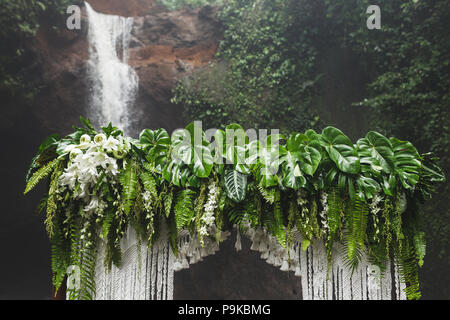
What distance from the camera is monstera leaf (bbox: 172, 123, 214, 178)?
4.85 ft

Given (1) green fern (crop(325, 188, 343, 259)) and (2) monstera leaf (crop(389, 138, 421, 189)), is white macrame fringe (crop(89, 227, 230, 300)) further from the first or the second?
(2) monstera leaf (crop(389, 138, 421, 189))

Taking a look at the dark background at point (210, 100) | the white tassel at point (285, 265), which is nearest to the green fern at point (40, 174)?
the white tassel at point (285, 265)

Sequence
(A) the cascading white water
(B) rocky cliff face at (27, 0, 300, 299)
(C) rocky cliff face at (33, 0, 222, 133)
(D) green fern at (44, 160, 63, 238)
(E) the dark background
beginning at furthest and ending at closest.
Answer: (A) the cascading white water < (C) rocky cliff face at (33, 0, 222, 133) < (B) rocky cliff face at (27, 0, 300, 299) < (E) the dark background < (D) green fern at (44, 160, 63, 238)

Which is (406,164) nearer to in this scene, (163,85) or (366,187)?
(366,187)

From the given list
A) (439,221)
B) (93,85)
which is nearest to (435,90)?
(439,221)

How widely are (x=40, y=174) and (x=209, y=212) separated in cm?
78

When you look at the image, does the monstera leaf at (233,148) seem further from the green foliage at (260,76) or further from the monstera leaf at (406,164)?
the green foliage at (260,76)

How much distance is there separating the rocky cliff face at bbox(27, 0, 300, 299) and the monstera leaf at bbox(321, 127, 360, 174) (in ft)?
11.9

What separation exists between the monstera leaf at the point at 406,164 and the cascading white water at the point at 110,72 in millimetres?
4758

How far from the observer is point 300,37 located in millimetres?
5512

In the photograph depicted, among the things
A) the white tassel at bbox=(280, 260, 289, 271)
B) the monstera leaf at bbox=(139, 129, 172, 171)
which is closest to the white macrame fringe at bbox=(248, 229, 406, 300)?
the white tassel at bbox=(280, 260, 289, 271)

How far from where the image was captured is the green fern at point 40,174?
1.46 metres
